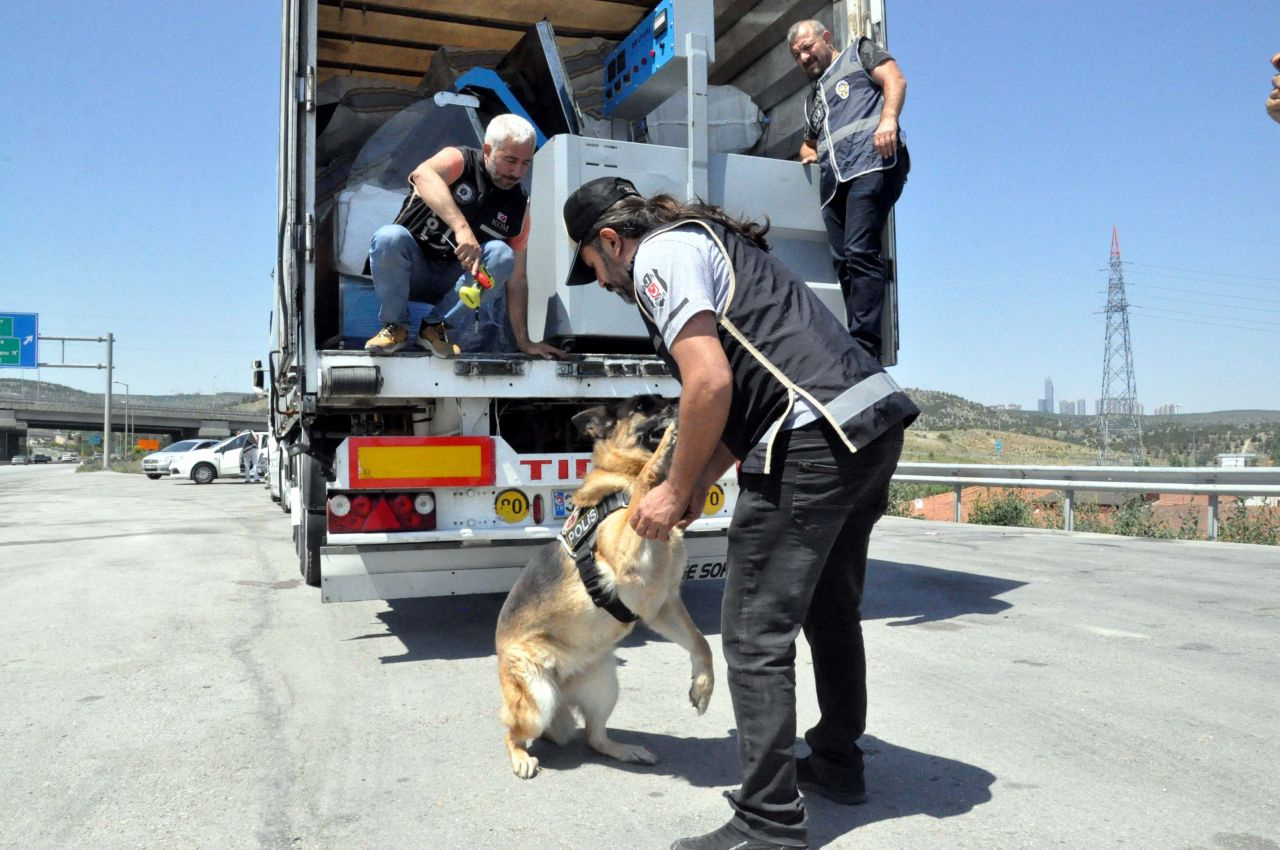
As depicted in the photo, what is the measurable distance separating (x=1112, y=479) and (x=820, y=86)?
7.79 meters

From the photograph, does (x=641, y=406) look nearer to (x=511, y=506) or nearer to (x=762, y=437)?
(x=762, y=437)

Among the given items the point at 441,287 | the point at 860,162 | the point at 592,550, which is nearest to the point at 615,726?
the point at 592,550

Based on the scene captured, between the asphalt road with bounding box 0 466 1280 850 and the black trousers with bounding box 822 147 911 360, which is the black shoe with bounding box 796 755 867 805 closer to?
the asphalt road with bounding box 0 466 1280 850

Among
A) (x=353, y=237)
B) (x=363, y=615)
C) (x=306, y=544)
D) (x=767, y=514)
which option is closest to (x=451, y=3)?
(x=353, y=237)

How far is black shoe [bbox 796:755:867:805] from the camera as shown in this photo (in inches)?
114

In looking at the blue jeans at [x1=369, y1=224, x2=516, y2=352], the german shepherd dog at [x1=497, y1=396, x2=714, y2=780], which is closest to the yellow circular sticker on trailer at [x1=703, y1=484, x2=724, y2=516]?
the blue jeans at [x1=369, y1=224, x2=516, y2=352]

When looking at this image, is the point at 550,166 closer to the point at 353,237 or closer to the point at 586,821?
the point at 353,237

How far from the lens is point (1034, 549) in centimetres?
887

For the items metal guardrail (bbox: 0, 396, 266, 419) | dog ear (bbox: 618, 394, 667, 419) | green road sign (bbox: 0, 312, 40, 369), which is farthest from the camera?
metal guardrail (bbox: 0, 396, 266, 419)

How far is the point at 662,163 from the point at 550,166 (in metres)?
0.58

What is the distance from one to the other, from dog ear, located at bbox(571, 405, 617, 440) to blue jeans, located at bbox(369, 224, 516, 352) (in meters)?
1.42

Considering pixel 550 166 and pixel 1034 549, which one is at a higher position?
pixel 550 166

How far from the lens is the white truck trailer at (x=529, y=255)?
15.0 feet

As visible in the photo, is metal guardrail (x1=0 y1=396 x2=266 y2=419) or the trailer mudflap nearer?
the trailer mudflap
